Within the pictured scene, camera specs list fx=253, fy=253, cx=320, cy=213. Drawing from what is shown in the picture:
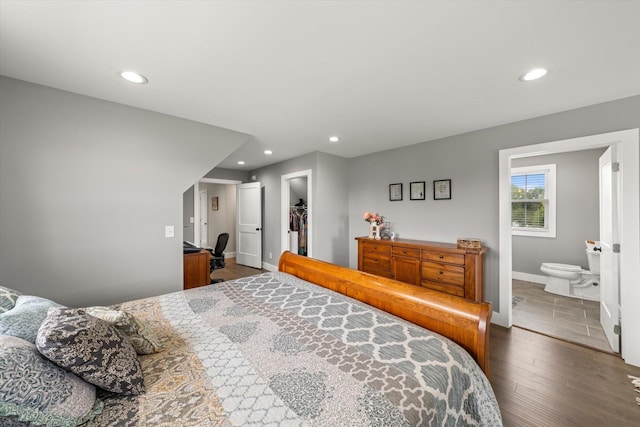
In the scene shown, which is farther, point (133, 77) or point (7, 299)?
point (133, 77)

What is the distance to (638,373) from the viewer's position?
2072 millimetres

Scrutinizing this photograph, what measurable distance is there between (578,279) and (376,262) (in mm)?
3008

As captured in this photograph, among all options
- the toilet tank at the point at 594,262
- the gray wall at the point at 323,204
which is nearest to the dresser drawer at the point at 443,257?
the gray wall at the point at 323,204

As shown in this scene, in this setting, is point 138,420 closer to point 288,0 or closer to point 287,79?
point 288,0

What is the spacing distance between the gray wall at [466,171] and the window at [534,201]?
7.12ft

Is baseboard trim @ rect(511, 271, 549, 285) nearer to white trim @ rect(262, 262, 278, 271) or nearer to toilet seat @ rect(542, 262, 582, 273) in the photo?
toilet seat @ rect(542, 262, 582, 273)

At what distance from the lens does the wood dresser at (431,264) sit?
2.84 m

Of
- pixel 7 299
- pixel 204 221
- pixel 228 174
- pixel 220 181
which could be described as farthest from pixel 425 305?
pixel 204 221

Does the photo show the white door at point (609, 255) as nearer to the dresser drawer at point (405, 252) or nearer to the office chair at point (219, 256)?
the dresser drawer at point (405, 252)

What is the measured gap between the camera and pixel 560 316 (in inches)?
123

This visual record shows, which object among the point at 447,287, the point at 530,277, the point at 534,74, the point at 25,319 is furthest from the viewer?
the point at 530,277

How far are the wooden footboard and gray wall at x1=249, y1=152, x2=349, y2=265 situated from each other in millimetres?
2052

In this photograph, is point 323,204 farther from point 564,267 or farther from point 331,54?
point 564,267

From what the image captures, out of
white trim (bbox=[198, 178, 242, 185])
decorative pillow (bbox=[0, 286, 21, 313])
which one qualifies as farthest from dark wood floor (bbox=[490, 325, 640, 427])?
white trim (bbox=[198, 178, 242, 185])
